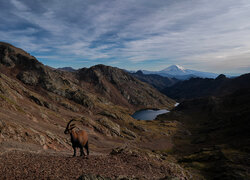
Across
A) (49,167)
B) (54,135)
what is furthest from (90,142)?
(49,167)

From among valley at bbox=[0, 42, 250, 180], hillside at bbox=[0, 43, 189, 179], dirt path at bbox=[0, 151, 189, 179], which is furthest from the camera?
valley at bbox=[0, 42, 250, 180]

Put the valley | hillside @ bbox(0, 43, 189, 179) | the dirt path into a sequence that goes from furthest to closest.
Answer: the valley < hillside @ bbox(0, 43, 189, 179) < the dirt path

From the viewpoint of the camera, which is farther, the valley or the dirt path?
the valley

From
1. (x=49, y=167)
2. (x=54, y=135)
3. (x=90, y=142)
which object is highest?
(x=49, y=167)

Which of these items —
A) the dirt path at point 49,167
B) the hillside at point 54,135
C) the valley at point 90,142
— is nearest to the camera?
the dirt path at point 49,167

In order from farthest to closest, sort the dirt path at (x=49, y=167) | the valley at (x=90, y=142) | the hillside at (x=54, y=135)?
the valley at (x=90, y=142) → the hillside at (x=54, y=135) → the dirt path at (x=49, y=167)

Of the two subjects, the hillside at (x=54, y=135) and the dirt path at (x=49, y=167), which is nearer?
the dirt path at (x=49, y=167)

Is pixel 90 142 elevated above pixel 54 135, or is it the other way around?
pixel 54 135

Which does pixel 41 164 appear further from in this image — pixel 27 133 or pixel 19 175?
pixel 27 133

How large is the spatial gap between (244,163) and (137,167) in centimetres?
4901

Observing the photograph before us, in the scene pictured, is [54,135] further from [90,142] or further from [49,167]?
[49,167]

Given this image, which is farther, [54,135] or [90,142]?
[90,142]

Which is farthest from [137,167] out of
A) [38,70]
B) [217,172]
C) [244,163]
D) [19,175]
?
[38,70]

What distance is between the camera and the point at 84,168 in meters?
17.0
